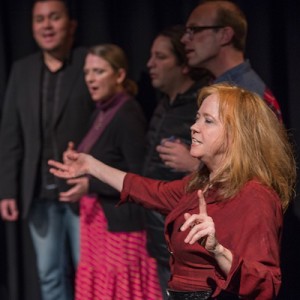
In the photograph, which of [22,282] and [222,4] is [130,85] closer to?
[222,4]

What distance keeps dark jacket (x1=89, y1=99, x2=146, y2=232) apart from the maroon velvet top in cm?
78

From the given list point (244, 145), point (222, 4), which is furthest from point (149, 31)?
point (244, 145)

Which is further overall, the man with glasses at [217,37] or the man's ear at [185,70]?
the man's ear at [185,70]

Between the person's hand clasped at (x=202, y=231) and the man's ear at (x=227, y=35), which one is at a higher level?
the man's ear at (x=227, y=35)

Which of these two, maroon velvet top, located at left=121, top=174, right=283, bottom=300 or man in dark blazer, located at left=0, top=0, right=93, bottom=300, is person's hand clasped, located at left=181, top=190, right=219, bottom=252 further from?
man in dark blazer, located at left=0, top=0, right=93, bottom=300

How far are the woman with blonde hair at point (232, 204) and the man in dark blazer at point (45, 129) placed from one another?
1.24m

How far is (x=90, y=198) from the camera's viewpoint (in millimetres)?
3256

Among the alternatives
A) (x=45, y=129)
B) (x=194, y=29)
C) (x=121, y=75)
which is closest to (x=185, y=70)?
(x=194, y=29)

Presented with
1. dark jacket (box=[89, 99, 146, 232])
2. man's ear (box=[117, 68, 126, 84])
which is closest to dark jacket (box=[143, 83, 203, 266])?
dark jacket (box=[89, 99, 146, 232])

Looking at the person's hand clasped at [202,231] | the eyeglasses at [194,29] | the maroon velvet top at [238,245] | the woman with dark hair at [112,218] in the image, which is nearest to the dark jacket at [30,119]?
the woman with dark hair at [112,218]

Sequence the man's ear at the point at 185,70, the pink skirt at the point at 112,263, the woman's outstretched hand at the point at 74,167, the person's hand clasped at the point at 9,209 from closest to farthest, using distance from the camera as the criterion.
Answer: the woman's outstretched hand at the point at 74,167 → the man's ear at the point at 185,70 → the pink skirt at the point at 112,263 → the person's hand clasped at the point at 9,209

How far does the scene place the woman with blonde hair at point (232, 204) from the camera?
1.91m

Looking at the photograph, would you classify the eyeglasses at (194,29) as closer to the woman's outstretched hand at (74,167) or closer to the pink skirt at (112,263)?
the woman's outstretched hand at (74,167)

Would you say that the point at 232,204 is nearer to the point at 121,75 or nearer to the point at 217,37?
the point at 217,37
